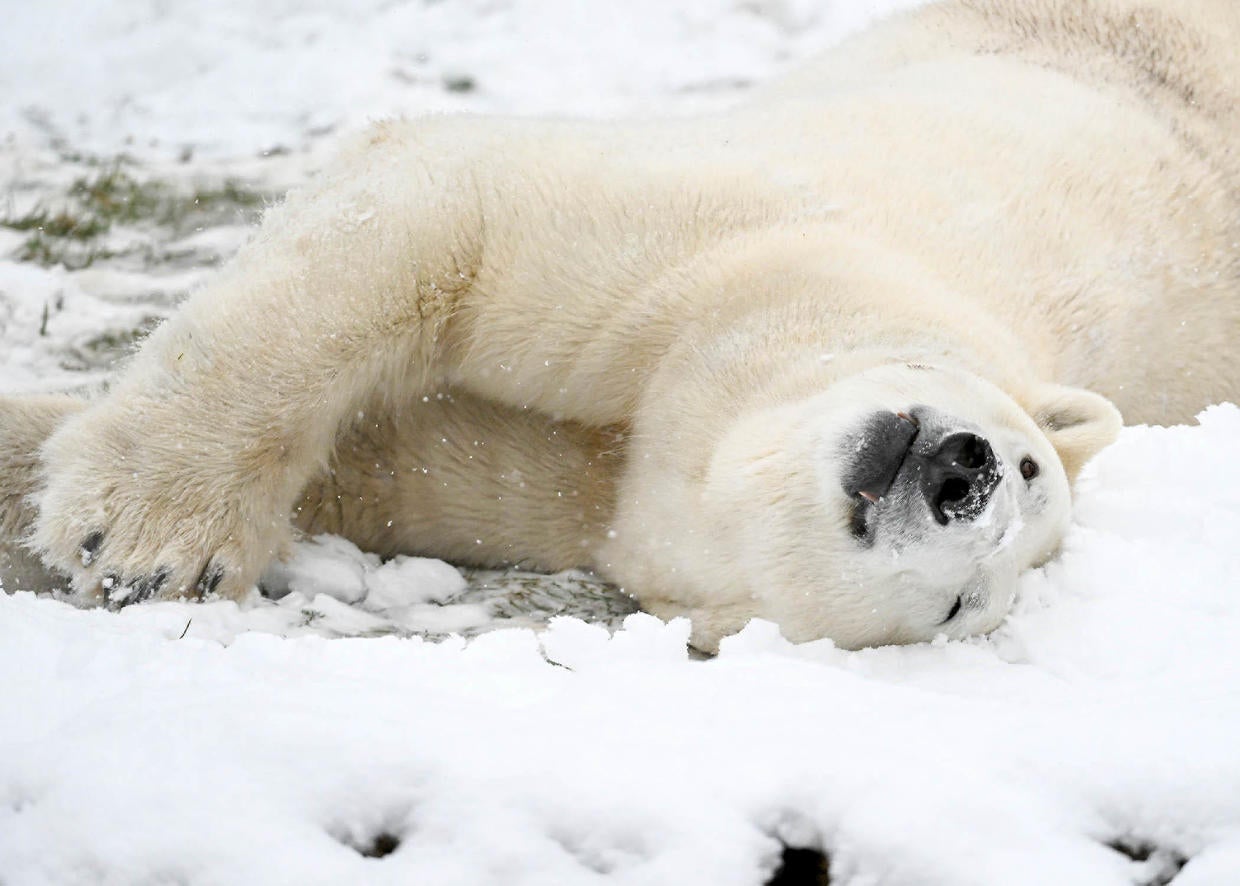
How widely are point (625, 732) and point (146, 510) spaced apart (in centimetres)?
164

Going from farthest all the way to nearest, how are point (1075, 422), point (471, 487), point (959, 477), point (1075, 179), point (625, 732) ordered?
point (1075, 179) → point (471, 487) → point (1075, 422) → point (959, 477) → point (625, 732)

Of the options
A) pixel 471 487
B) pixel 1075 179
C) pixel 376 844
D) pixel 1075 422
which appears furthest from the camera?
pixel 1075 179

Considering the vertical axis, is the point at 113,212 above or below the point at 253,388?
below

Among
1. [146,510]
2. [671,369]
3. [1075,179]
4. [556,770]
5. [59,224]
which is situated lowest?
[59,224]

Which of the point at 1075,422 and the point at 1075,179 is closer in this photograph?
the point at 1075,422

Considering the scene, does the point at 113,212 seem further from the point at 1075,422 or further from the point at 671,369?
the point at 1075,422

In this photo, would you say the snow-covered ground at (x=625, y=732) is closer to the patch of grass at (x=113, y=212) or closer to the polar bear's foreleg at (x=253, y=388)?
the polar bear's foreleg at (x=253, y=388)

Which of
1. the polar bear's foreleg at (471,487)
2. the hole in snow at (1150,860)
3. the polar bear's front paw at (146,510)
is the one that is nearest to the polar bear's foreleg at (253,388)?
the polar bear's front paw at (146,510)

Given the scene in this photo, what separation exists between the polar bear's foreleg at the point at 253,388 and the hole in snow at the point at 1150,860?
216 cm

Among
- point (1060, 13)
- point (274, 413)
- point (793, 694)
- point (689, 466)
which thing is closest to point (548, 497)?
point (689, 466)

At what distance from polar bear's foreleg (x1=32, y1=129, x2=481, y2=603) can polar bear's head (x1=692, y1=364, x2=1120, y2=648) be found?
36.4 inches

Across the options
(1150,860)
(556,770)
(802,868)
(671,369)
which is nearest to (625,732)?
(556,770)

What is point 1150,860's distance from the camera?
1.77 meters

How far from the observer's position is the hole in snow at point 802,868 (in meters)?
1.77
